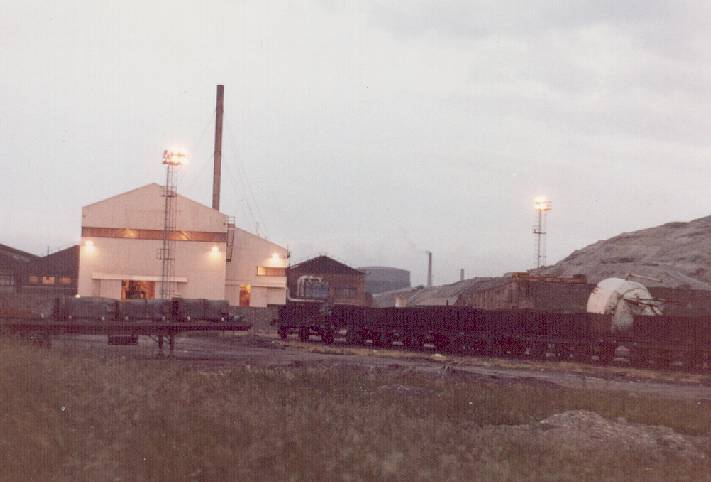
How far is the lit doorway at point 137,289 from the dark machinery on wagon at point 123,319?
33906 mm

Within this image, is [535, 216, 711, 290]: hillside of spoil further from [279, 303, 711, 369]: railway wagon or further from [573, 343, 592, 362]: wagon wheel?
[573, 343, 592, 362]: wagon wheel

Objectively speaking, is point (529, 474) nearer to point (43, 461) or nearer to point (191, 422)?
point (191, 422)

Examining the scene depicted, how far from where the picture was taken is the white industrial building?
57.4m

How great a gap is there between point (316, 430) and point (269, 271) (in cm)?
5335

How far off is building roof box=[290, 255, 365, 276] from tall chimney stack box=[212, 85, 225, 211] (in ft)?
88.6

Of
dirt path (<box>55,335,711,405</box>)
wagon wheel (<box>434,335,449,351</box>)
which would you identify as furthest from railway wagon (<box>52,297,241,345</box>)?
wagon wheel (<box>434,335,449,351</box>)

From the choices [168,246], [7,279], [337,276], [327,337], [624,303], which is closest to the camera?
[624,303]

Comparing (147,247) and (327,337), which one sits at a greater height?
(147,247)

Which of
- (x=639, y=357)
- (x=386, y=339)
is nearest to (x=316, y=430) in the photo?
(x=639, y=357)

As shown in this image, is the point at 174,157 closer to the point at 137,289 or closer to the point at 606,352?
the point at 137,289

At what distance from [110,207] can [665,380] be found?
45.3 metres

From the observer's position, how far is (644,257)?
70688mm

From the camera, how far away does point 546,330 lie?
29844 millimetres

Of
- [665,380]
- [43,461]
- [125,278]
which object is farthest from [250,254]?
[43,461]
